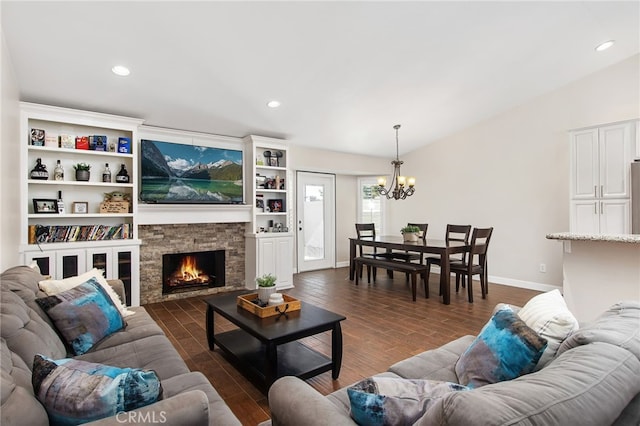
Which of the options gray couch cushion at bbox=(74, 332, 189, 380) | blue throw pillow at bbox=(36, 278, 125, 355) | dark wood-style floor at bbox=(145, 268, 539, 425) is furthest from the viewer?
dark wood-style floor at bbox=(145, 268, 539, 425)

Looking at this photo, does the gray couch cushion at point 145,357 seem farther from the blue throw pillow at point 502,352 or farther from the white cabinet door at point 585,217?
the white cabinet door at point 585,217

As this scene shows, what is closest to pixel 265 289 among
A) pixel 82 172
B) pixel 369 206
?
pixel 82 172

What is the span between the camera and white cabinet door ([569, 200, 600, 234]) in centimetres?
418

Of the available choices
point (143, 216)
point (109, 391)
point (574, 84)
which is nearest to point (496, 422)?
point (109, 391)

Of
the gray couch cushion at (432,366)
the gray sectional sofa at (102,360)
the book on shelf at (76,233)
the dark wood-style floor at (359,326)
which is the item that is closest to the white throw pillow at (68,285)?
the gray sectional sofa at (102,360)

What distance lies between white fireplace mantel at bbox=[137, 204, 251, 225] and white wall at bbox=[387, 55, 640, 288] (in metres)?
3.94

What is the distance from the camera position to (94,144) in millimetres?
3973

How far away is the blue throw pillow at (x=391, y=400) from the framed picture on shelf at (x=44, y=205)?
163 inches

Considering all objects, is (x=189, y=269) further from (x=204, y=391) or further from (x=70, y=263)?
(x=204, y=391)

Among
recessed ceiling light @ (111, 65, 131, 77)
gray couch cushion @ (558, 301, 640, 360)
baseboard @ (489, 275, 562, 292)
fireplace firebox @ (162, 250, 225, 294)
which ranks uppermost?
recessed ceiling light @ (111, 65, 131, 77)

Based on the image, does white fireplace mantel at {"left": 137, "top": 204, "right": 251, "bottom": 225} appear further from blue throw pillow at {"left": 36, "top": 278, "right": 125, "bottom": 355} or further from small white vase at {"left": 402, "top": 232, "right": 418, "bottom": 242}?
small white vase at {"left": 402, "top": 232, "right": 418, "bottom": 242}

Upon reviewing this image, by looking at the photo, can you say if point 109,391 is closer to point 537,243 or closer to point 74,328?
point 74,328

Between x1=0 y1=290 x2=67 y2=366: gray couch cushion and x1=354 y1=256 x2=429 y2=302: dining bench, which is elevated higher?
x1=0 y1=290 x2=67 y2=366: gray couch cushion

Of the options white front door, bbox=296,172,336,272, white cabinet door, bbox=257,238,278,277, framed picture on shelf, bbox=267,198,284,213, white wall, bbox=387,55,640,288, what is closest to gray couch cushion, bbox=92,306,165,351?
white cabinet door, bbox=257,238,278,277
